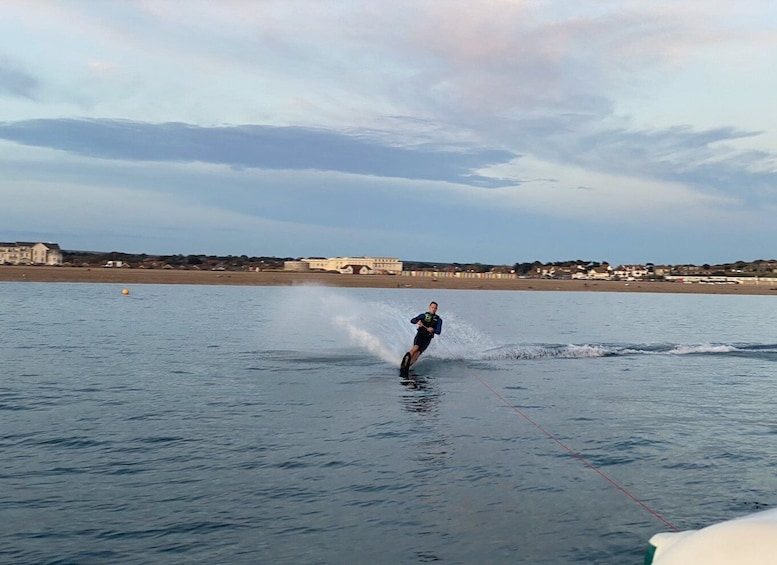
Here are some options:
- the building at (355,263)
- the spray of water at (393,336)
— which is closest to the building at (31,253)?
the building at (355,263)

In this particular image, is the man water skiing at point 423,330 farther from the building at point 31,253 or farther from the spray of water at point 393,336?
the building at point 31,253

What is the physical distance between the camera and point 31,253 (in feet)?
500

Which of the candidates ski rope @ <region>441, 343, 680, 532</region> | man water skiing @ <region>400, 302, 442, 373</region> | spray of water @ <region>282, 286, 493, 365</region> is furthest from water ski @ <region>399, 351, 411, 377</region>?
spray of water @ <region>282, 286, 493, 365</region>

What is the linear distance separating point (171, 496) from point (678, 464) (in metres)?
8.18

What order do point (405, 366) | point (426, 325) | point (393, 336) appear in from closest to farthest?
point (426, 325), point (405, 366), point (393, 336)

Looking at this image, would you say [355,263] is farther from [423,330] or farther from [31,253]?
[423,330]

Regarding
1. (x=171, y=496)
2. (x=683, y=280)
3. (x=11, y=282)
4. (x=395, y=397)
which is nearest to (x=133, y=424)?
(x=171, y=496)

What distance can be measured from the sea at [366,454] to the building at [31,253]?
133 metres

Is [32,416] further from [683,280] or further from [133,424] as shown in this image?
[683,280]

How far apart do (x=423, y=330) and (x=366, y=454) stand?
10.4m

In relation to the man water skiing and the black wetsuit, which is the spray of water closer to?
the man water skiing

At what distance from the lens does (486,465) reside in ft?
41.3

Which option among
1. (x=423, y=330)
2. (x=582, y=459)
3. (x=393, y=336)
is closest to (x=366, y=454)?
(x=582, y=459)

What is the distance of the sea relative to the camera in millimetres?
9258
